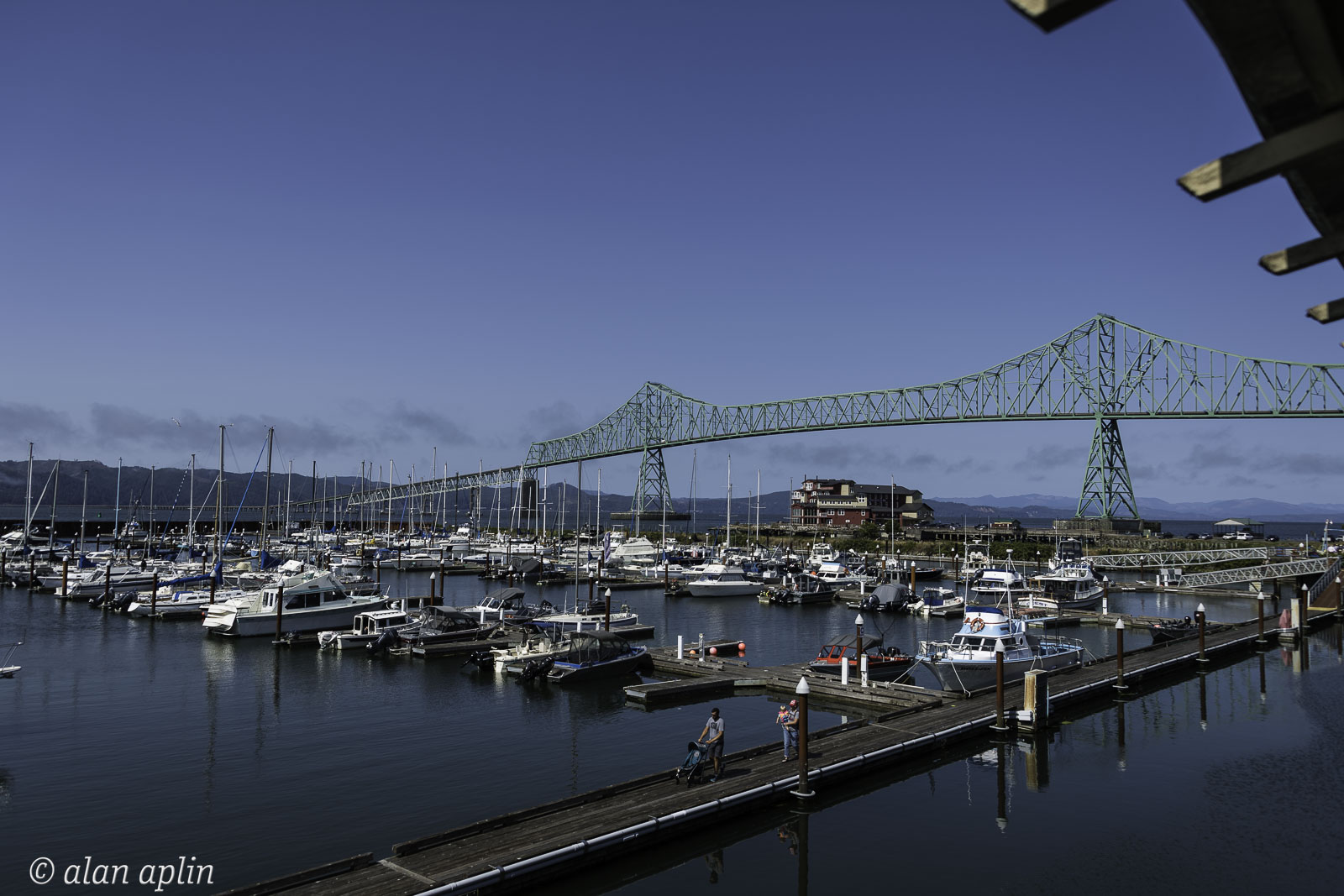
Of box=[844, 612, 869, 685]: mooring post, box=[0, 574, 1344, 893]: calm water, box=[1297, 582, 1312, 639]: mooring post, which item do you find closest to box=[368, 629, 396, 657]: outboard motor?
box=[0, 574, 1344, 893]: calm water

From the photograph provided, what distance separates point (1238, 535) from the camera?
14938 cm

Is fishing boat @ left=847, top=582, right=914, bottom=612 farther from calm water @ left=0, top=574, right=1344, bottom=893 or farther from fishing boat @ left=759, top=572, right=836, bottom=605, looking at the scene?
calm water @ left=0, top=574, right=1344, bottom=893

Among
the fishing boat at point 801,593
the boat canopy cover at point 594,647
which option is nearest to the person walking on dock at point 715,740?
the boat canopy cover at point 594,647

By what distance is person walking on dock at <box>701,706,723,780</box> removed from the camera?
22.5m

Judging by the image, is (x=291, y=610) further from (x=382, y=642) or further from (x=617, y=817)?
(x=617, y=817)

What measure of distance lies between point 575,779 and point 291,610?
3158cm

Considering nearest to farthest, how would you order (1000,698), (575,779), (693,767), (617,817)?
(617,817)
(693,767)
(575,779)
(1000,698)

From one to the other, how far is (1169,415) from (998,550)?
116 ft

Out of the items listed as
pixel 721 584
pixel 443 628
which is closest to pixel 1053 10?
pixel 443 628

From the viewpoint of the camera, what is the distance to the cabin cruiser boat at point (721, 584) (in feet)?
254

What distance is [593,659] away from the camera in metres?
39.5

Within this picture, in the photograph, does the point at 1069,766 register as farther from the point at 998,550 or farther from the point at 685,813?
the point at 998,550

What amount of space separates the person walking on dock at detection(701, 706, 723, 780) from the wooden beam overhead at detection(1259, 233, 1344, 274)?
19.5 m

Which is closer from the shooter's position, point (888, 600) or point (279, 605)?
point (279, 605)
